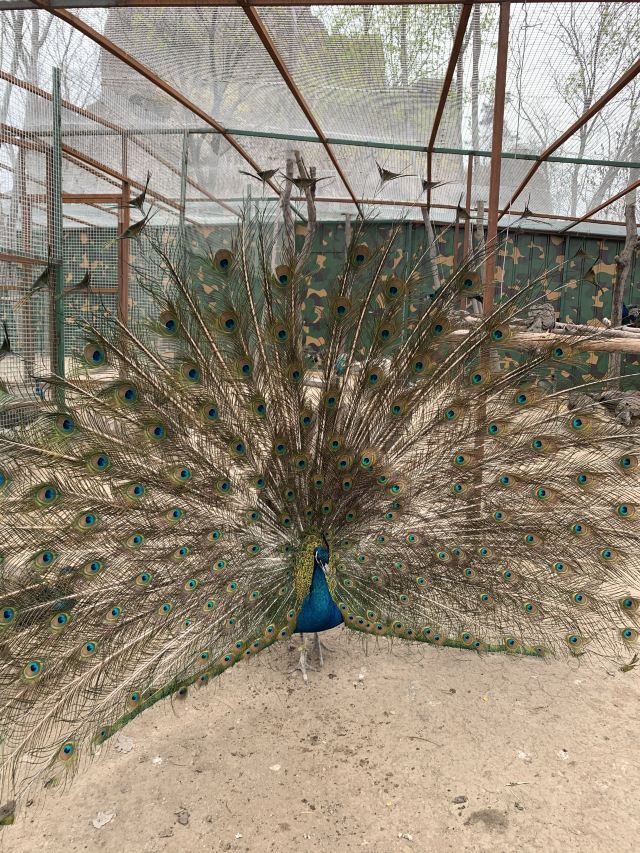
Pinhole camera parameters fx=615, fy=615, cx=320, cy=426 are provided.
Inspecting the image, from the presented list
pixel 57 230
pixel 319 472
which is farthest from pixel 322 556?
pixel 57 230

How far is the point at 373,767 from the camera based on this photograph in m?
2.35

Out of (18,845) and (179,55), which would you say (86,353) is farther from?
(179,55)

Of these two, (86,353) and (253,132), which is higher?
(253,132)

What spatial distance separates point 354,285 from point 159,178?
20.0ft

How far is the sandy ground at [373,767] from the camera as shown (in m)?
2.04

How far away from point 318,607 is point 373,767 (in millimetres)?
632

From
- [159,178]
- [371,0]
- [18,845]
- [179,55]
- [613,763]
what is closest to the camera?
[18,845]

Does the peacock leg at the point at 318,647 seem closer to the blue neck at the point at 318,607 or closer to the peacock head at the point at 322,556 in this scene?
the blue neck at the point at 318,607

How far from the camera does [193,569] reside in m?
2.43

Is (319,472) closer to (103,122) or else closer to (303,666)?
(303,666)

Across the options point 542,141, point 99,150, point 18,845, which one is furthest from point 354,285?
point 99,150

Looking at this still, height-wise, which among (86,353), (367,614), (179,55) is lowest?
(367,614)

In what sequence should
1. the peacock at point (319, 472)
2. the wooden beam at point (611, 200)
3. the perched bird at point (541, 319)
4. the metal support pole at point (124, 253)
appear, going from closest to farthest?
the peacock at point (319, 472)
the wooden beam at point (611, 200)
the perched bird at point (541, 319)
the metal support pole at point (124, 253)

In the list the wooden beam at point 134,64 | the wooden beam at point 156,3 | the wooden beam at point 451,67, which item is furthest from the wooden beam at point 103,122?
the wooden beam at point 451,67
